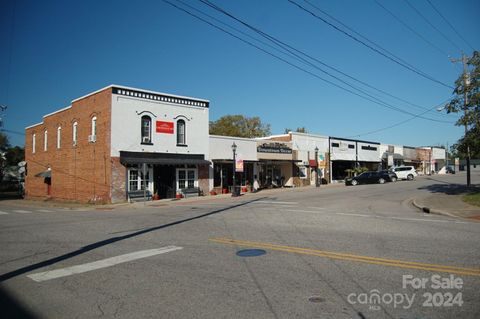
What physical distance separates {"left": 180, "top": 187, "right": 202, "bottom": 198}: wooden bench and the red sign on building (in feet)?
15.8

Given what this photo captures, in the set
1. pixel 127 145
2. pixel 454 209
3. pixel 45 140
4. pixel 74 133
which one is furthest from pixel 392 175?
pixel 45 140

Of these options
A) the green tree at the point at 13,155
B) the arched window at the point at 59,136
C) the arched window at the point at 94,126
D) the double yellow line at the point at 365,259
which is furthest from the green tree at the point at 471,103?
the green tree at the point at 13,155

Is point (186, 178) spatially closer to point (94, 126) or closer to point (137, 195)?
point (137, 195)

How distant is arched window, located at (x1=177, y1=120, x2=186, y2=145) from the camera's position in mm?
29672

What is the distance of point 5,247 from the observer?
9.54m

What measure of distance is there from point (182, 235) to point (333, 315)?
6.61m

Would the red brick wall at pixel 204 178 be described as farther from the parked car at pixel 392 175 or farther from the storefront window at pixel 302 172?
the parked car at pixel 392 175

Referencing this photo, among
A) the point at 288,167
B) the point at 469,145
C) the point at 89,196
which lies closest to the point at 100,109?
the point at 89,196

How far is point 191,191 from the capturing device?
29.4m

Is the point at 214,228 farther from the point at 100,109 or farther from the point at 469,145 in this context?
the point at 100,109

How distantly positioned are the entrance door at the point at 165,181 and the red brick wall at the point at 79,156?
3.88m

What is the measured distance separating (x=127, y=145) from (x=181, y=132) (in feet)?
16.7

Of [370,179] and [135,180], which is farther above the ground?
[135,180]

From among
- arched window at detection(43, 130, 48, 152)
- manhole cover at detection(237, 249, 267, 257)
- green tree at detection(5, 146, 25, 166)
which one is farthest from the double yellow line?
green tree at detection(5, 146, 25, 166)
